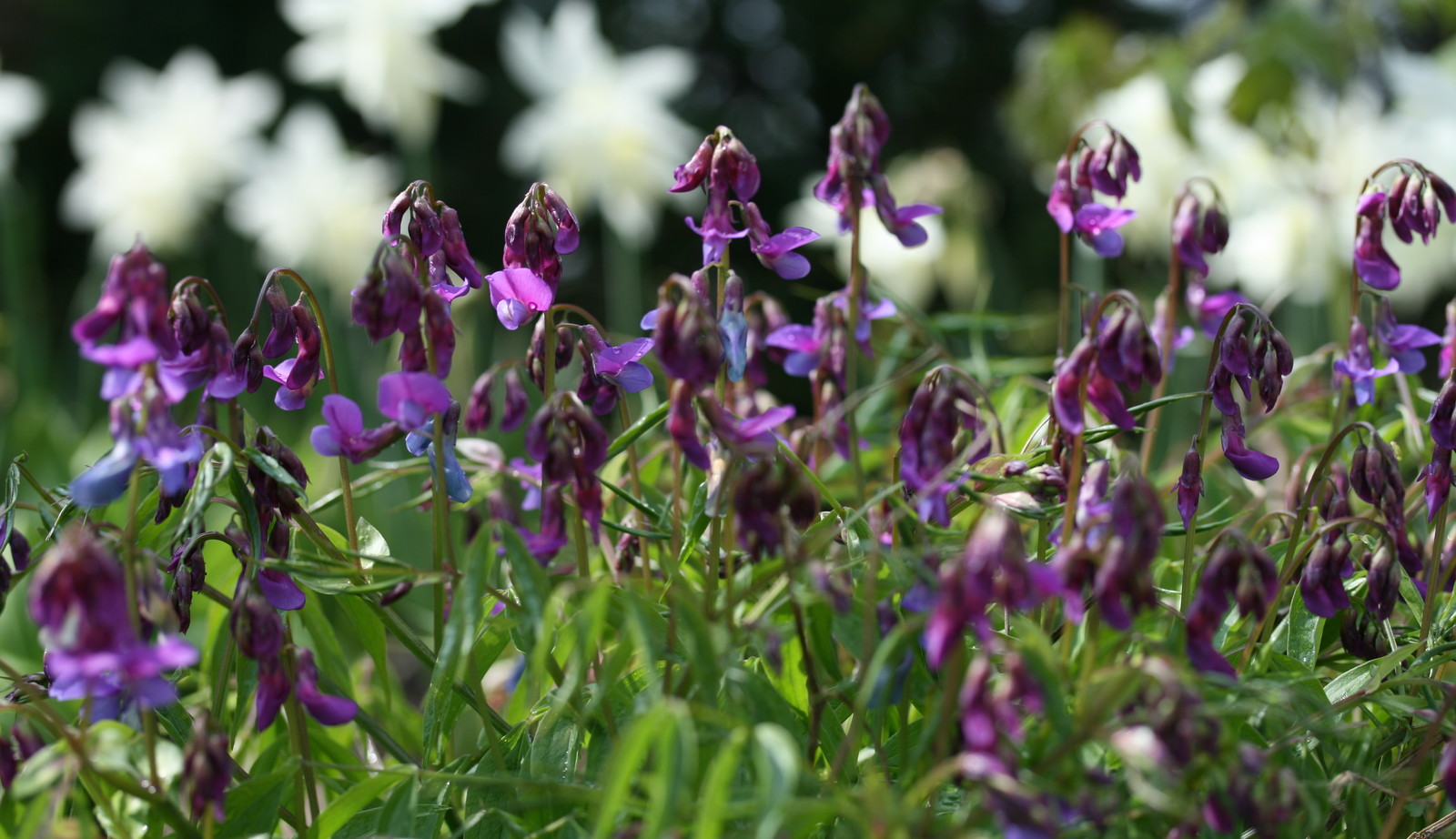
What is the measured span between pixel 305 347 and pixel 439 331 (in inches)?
5.7

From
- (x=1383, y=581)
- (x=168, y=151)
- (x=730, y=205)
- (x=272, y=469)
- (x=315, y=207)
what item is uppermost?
(x=730, y=205)

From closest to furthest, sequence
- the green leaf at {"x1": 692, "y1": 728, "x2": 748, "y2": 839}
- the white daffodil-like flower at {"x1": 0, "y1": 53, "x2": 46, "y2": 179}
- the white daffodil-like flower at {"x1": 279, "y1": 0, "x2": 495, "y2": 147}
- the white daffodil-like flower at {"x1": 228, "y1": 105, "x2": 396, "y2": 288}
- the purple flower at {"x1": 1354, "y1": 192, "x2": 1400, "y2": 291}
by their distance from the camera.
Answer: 1. the green leaf at {"x1": 692, "y1": 728, "x2": 748, "y2": 839}
2. the purple flower at {"x1": 1354, "y1": 192, "x2": 1400, "y2": 291}
3. the white daffodil-like flower at {"x1": 0, "y1": 53, "x2": 46, "y2": 179}
4. the white daffodil-like flower at {"x1": 279, "y1": 0, "x2": 495, "y2": 147}
5. the white daffodil-like flower at {"x1": 228, "y1": 105, "x2": 396, "y2": 288}

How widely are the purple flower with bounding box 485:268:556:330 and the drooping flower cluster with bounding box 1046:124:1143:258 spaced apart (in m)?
0.39

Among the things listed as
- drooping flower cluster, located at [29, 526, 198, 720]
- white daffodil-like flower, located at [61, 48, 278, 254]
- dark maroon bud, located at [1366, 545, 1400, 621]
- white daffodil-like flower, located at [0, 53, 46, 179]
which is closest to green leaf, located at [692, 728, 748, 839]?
drooping flower cluster, located at [29, 526, 198, 720]

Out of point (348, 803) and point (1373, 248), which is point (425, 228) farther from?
point (1373, 248)

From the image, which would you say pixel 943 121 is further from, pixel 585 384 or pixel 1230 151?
pixel 585 384

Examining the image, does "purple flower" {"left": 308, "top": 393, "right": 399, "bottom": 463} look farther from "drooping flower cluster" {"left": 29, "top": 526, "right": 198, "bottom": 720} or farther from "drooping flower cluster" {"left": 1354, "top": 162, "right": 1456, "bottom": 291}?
"drooping flower cluster" {"left": 1354, "top": 162, "right": 1456, "bottom": 291}

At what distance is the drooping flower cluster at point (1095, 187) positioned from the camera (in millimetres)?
894

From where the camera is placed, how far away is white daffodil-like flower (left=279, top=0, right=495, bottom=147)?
3.87 m

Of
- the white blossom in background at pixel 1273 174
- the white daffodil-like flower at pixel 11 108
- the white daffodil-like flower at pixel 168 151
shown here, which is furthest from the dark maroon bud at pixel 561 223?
the white daffodil-like flower at pixel 168 151

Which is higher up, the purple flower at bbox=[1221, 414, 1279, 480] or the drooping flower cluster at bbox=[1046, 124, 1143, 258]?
the drooping flower cluster at bbox=[1046, 124, 1143, 258]

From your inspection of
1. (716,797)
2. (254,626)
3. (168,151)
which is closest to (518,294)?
(254,626)

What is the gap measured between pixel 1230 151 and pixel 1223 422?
10.6 feet

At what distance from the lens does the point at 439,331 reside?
690 mm
